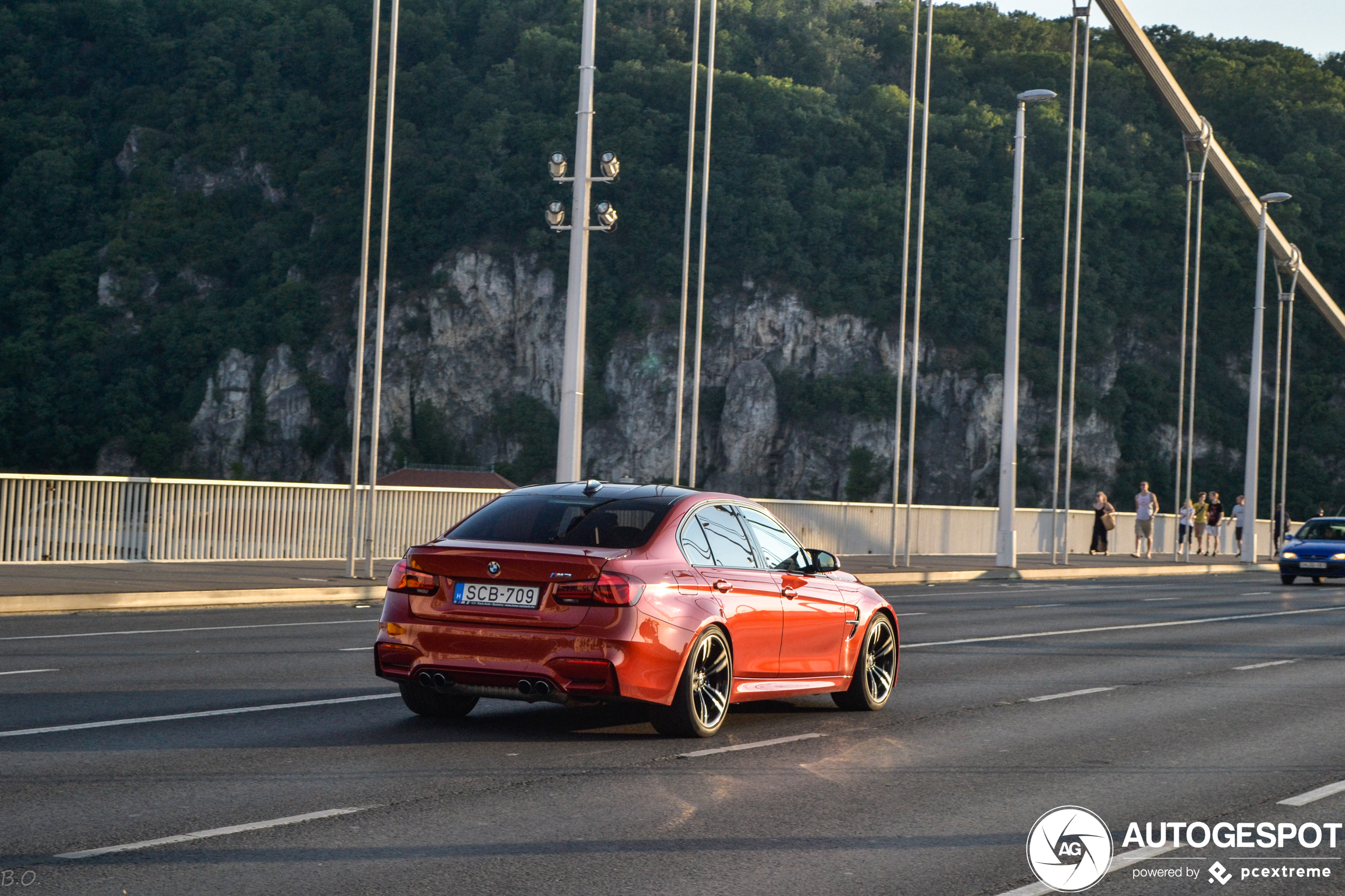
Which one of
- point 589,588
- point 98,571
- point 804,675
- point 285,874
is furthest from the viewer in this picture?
point 98,571

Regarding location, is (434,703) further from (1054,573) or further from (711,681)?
(1054,573)

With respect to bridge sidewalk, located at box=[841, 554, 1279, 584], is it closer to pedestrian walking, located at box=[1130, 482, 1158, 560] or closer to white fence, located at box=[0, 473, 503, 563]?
pedestrian walking, located at box=[1130, 482, 1158, 560]

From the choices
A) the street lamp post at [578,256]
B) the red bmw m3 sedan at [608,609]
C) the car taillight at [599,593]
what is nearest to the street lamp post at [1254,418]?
the street lamp post at [578,256]

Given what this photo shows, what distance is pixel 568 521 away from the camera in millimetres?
9312

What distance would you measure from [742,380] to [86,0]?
62.9m

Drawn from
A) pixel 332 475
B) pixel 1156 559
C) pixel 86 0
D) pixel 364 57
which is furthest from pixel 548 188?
pixel 1156 559

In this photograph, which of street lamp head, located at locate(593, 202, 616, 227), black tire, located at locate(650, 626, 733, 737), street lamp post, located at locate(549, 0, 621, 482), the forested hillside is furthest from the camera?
the forested hillside

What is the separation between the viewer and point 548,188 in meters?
122

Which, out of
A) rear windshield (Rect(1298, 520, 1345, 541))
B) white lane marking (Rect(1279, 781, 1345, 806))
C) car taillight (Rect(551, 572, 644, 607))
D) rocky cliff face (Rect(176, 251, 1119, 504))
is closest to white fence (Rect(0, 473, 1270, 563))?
rear windshield (Rect(1298, 520, 1345, 541))

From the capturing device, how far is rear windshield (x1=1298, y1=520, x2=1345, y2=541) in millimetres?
37844

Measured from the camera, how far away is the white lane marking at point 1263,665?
50.2 ft

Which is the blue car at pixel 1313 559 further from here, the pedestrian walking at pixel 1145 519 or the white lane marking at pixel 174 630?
the white lane marking at pixel 174 630

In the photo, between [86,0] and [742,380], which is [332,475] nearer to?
[742,380]

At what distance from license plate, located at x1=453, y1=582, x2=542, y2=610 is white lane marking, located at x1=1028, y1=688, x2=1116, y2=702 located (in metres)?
4.89
